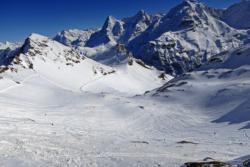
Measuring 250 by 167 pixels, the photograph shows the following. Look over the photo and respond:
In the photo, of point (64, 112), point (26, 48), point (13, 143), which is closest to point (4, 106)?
point (64, 112)

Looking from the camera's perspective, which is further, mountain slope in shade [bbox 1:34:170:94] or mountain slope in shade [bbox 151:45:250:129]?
mountain slope in shade [bbox 1:34:170:94]

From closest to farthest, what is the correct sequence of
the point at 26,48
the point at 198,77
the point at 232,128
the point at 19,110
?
the point at 232,128 < the point at 19,110 < the point at 198,77 < the point at 26,48

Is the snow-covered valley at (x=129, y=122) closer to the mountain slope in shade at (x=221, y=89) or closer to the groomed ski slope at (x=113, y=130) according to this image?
the groomed ski slope at (x=113, y=130)

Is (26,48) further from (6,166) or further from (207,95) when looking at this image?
(6,166)

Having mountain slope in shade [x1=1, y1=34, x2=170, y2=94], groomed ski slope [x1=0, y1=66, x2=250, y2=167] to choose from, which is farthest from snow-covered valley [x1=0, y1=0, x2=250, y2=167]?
mountain slope in shade [x1=1, y1=34, x2=170, y2=94]

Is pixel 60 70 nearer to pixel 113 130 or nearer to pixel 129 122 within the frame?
pixel 129 122

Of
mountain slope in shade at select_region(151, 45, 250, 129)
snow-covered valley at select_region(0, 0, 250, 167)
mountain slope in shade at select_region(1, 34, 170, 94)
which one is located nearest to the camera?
snow-covered valley at select_region(0, 0, 250, 167)

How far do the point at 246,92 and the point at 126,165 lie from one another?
62.1 meters

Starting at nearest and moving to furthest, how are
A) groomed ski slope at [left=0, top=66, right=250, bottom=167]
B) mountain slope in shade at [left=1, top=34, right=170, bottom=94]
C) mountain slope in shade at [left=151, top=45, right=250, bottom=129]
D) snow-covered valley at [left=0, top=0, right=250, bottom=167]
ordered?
groomed ski slope at [left=0, top=66, right=250, bottom=167] < snow-covered valley at [left=0, top=0, right=250, bottom=167] < mountain slope in shade at [left=151, top=45, right=250, bottom=129] < mountain slope in shade at [left=1, top=34, right=170, bottom=94]

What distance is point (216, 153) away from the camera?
40000 millimetres

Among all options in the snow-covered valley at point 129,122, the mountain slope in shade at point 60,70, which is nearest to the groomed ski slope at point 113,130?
the snow-covered valley at point 129,122

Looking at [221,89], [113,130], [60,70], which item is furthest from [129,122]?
[60,70]

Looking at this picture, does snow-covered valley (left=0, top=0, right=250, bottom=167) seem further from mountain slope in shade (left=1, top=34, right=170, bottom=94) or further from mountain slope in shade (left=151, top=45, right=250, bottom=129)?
mountain slope in shade (left=1, top=34, right=170, bottom=94)

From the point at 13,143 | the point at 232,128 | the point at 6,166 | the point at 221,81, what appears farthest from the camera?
the point at 221,81
